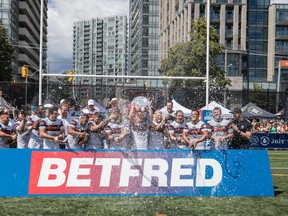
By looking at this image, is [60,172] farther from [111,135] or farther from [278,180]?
[278,180]

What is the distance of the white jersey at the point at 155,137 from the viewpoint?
959 cm

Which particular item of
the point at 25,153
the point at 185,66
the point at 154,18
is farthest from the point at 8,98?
the point at 154,18

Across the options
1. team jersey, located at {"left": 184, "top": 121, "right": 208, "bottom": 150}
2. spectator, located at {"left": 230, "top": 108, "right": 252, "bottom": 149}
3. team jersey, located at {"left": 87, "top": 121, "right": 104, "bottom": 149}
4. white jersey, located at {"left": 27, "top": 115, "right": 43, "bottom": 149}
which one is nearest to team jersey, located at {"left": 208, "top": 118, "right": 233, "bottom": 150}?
spectator, located at {"left": 230, "top": 108, "right": 252, "bottom": 149}

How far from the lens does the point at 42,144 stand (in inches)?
398

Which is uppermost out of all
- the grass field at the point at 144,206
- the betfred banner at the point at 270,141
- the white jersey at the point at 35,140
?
the white jersey at the point at 35,140

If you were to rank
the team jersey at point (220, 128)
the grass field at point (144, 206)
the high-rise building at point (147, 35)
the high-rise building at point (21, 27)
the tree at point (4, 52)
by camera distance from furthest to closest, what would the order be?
the high-rise building at point (21, 27) < the high-rise building at point (147, 35) < the tree at point (4, 52) < the team jersey at point (220, 128) < the grass field at point (144, 206)

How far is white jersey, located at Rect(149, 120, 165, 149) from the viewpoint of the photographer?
9586 mm

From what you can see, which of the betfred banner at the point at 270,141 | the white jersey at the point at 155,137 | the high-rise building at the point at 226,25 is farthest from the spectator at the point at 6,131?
the high-rise building at the point at 226,25

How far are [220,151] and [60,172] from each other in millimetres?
3086

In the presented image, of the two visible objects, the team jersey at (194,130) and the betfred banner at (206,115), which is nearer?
the team jersey at (194,130)

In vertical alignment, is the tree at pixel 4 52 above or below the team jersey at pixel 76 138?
above

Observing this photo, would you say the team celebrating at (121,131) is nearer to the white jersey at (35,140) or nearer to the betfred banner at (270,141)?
the white jersey at (35,140)

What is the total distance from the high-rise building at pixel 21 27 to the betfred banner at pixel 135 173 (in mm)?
47803

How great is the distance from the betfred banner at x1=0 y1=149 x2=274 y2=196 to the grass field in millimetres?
186
